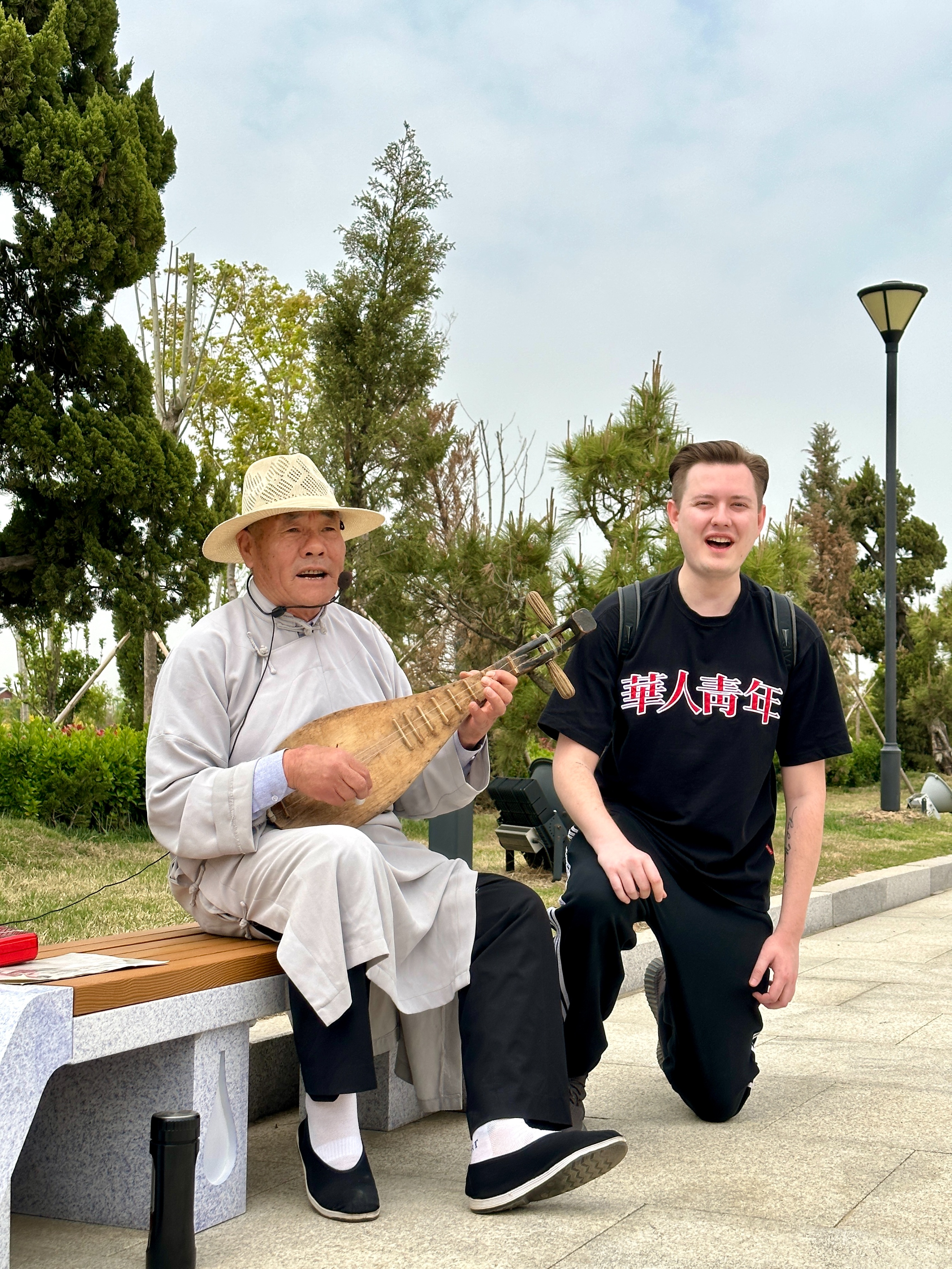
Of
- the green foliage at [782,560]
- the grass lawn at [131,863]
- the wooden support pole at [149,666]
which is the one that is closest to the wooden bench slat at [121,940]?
the grass lawn at [131,863]

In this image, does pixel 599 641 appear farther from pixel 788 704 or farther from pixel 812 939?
pixel 812 939

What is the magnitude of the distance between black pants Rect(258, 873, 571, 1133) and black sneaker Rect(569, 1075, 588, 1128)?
7.5 inches

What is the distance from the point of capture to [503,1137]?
2.53 m

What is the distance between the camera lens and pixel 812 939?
665cm

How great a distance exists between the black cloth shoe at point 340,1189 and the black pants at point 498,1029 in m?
0.13

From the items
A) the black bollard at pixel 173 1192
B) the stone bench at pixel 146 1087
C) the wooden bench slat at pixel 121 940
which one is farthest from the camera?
the wooden bench slat at pixel 121 940

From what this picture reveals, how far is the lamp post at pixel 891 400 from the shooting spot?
12.6 metres

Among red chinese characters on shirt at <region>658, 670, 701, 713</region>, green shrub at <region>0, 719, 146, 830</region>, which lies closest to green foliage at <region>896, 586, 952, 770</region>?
green shrub at <region>0, 719, 146, 830</region>

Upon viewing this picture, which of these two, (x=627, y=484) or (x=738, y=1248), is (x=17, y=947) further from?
(x=627, y=484)

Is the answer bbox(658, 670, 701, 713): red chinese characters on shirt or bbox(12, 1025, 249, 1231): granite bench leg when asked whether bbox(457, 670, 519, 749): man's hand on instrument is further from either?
bbox(12, 1025, 249, 1231): granite bench leg

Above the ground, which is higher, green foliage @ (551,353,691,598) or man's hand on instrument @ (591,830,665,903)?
green foliage @ (551,353,691,598)

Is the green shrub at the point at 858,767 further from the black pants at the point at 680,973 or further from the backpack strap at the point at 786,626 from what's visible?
the black pants at the point at 680,973

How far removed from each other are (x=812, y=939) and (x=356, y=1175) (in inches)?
181

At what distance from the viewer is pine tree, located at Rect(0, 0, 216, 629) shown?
38.9ft
